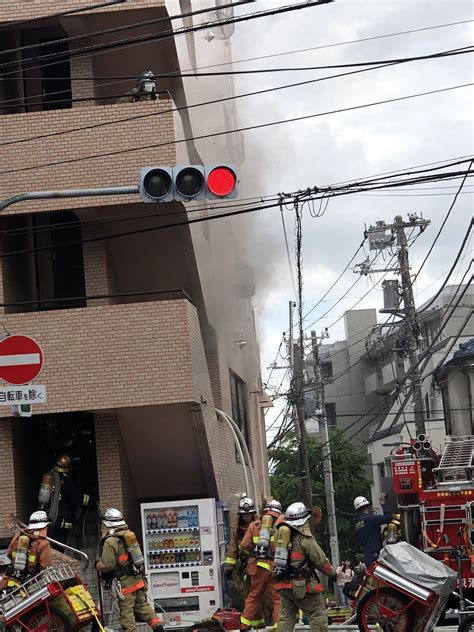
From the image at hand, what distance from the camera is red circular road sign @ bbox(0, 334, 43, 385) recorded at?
14922 mm

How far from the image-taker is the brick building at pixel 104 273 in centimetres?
1888

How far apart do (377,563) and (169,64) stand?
38.8 feet

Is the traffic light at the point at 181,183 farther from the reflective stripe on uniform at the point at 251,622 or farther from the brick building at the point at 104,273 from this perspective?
the brick building at the point at 104,273

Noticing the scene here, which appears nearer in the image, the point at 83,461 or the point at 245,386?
the point at 83,461

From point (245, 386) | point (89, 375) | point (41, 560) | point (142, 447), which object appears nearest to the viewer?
point (41, 560)

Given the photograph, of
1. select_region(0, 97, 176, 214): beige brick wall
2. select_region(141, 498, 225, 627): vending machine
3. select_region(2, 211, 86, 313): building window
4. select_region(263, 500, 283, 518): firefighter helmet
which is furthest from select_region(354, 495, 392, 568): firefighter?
select_region(2, 211, 86, 313): building window

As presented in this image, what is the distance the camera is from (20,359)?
1505 cm

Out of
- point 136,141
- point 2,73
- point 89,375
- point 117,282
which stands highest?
point 2,73

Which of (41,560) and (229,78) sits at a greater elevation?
(229,78)

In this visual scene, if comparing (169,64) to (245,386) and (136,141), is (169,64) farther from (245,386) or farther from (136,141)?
(245,386)

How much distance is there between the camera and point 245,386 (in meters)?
31.2

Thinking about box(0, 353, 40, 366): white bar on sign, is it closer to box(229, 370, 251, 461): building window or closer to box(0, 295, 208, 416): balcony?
box(0, 295, 208, 416): balcony

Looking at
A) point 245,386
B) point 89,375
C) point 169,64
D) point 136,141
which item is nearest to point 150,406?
point 89,375

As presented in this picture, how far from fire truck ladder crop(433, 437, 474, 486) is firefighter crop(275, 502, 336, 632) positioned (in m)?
3.48
